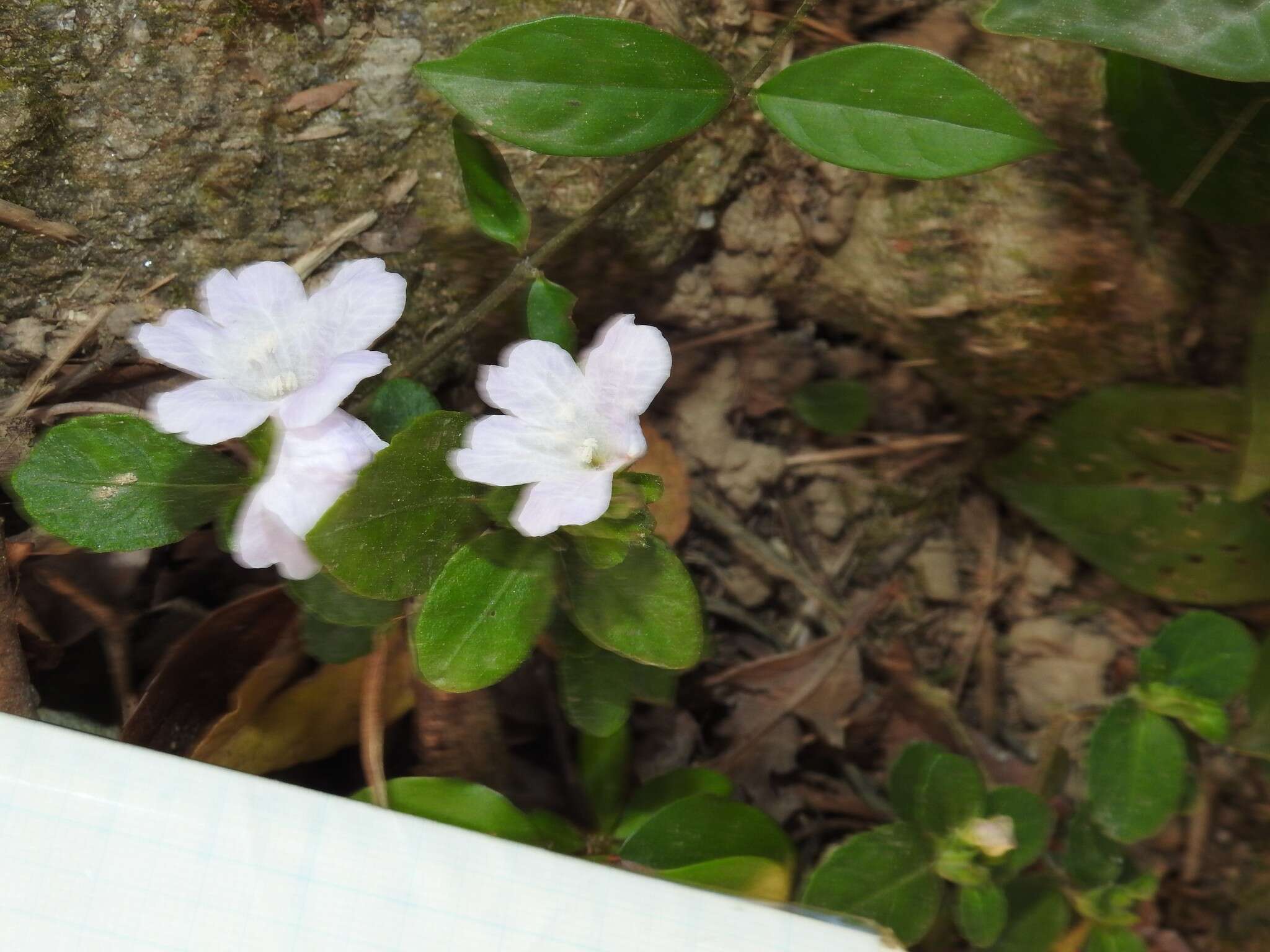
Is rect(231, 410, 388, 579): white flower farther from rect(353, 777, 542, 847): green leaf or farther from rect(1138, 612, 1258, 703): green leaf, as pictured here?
rect(1138, 612, 1258, 703): green leaf

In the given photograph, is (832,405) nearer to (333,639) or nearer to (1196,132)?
(1196,132)

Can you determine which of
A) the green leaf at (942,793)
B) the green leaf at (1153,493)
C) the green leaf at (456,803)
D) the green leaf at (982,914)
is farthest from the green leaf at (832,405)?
the green leaf at (456,803)

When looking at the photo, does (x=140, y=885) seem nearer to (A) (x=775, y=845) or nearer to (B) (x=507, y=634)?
(B) (x=507, y=634)

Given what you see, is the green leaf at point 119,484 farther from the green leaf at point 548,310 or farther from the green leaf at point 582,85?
the green leaf at point 582,85

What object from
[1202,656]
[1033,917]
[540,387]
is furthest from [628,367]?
[1033,917]

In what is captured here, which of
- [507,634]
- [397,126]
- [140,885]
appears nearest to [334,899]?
[140,885]

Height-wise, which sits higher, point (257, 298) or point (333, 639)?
point (257, 298)
